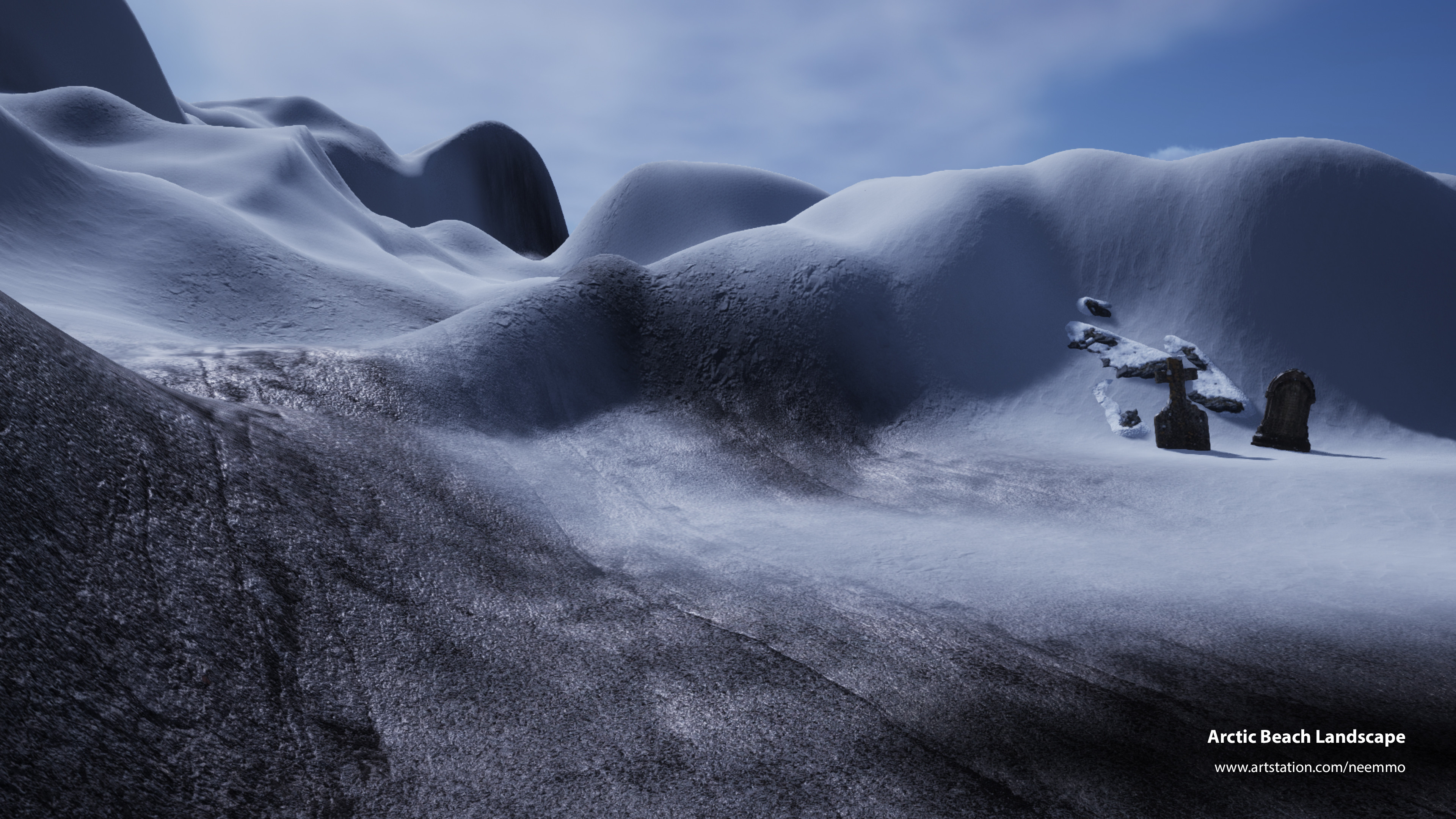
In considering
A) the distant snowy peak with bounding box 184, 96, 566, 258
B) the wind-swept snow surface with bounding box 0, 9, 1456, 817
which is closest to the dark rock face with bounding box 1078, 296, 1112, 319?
the wind-swept snow surface with bounding box 0, 9, 1456, 817

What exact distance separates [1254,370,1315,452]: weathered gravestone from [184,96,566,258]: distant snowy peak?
133 feet

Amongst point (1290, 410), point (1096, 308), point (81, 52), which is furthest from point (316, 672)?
point (81, 52)

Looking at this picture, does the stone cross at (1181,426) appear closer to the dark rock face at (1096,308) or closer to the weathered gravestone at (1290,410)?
the weathered gravestone at (1290,410)

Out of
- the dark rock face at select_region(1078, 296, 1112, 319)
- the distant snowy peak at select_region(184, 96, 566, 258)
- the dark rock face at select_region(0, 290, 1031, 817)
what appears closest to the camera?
the dark rock face at select_region(0, 290, 1031, 817)

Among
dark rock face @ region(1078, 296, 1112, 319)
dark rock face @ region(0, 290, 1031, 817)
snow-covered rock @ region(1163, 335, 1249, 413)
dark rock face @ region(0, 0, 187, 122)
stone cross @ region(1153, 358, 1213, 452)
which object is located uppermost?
dark rock face @ region(0, 0, 187, 122)

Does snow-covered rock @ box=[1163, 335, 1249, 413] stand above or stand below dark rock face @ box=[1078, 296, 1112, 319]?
below

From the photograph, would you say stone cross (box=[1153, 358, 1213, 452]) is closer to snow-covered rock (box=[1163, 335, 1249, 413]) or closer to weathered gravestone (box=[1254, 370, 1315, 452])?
weathered gravestone (box=[1254, 370, 1315, 452])

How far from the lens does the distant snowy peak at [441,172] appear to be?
41844 mm

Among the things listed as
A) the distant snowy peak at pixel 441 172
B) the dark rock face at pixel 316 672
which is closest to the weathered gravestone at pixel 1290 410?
the dark rock face at pixel 316 672

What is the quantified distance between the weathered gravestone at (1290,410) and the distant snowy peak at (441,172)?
4047cm

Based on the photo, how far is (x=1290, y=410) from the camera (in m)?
8.70

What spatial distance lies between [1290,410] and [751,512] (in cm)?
687

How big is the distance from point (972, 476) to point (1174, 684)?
14.2 ft

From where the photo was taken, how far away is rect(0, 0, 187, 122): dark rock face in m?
25.1
